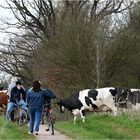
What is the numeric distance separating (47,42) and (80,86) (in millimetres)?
7232

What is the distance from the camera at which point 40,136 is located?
65.8 ft

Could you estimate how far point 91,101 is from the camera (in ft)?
93.9

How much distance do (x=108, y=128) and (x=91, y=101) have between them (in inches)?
248

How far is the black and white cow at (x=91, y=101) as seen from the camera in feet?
92.4

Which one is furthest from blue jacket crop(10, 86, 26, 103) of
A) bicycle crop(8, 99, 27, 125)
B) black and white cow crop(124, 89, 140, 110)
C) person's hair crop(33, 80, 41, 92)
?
black and white cow crop(124, 89, 140, 110)

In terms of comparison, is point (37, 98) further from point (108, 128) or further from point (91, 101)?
point (91, 101)

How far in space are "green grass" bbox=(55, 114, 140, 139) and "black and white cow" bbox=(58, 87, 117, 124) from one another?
876 millimetres

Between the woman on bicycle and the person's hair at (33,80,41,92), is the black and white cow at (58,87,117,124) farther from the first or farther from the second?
the person's hair at (33,80,41,92)

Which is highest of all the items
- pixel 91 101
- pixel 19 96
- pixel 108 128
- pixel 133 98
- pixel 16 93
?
pixel 133 98

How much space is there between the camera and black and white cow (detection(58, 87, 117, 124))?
1109 inches

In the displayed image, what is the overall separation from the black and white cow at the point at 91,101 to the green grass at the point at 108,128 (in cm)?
88

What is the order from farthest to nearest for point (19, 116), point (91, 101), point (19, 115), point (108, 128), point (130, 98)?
1. point (130, 98)
2. point (91, 101)
3. point (19, 116)
4. point (19, 115)
5. point (108, 128)

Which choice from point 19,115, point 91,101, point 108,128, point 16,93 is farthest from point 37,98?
point 91,101

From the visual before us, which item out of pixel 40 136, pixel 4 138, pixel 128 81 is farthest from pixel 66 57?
pixel 4 138
